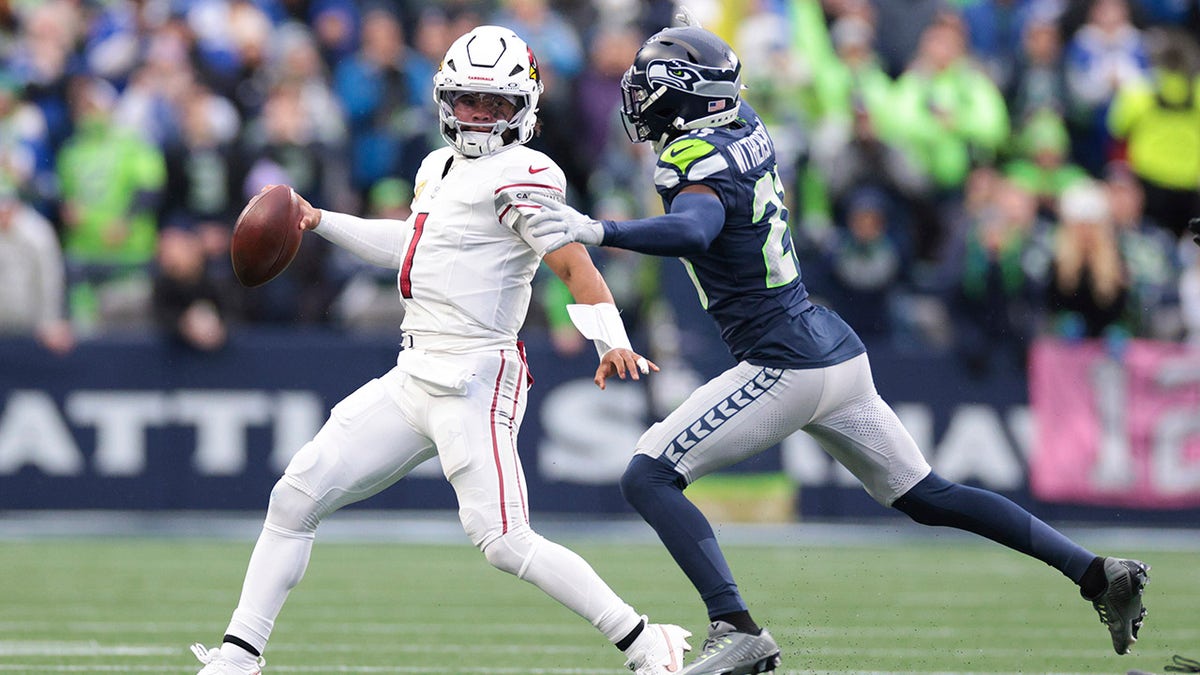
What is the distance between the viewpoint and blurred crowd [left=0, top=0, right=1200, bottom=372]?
12.5m

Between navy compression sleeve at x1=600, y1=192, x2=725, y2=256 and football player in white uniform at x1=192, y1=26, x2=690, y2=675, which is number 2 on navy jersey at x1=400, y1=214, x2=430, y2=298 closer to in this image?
football player in white uniform at x1=192, y1=26, x2=690, y2=675

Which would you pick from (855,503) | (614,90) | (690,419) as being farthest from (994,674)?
(614,90)

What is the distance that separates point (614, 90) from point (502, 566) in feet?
26.9

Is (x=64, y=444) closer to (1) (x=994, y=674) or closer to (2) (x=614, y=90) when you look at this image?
(2) (x=614, y=90)

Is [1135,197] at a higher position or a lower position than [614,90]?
lower

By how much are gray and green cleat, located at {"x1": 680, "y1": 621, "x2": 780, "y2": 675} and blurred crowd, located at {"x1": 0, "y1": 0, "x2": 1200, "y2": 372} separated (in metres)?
6.73

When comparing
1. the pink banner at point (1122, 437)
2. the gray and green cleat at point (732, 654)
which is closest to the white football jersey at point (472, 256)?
the gray and green cleat at point (732, 654)

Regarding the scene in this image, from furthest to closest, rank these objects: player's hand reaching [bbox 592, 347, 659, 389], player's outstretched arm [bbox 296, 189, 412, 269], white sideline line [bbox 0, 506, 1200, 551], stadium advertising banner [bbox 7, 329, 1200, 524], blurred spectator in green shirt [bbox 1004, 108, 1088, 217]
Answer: blurred spectator in green shirt [bbox 1004, 108, 1088, 217]
stadium advertising banner [bbox 7, 329, 1200, 524]
white sideline line [bbox 0, 506, 1200, 551]
player's outstretched arm [bbox 296, 189, 412, 269]
player's hand reaching [bbox 592, 347, 659, 389]

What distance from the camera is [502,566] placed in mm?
5848

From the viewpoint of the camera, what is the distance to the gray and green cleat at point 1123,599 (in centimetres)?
608

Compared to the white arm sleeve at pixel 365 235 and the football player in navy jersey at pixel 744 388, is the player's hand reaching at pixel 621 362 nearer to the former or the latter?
the football player in navy jersey at pixel 744 388

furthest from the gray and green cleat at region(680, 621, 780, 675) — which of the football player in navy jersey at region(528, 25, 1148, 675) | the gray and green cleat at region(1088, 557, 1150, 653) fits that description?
the gray and green cleat at region(1088, 557, 1150, 653)

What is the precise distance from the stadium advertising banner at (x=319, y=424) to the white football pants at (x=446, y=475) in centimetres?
628

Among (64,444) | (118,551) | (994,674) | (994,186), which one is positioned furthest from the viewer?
(994,186)
